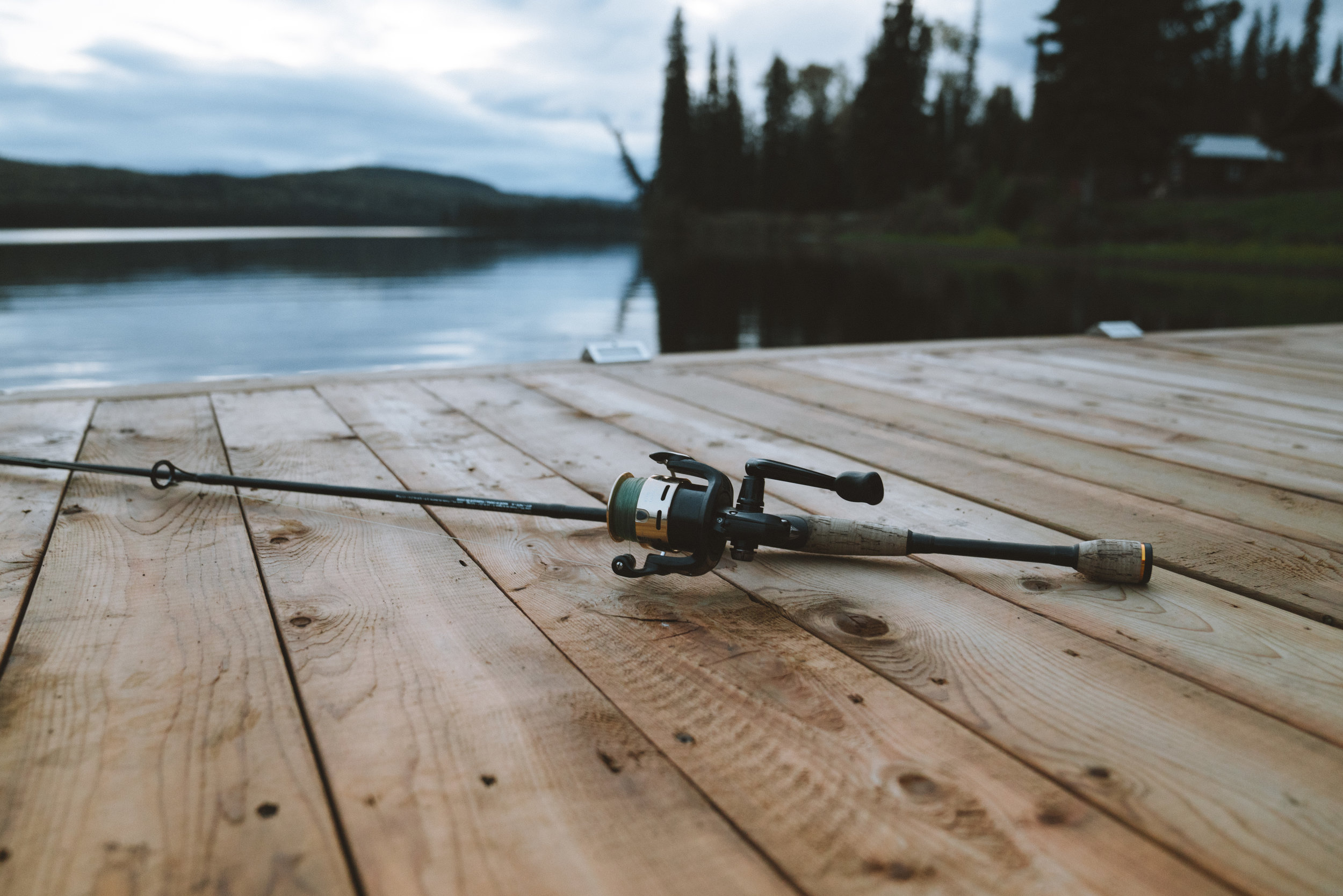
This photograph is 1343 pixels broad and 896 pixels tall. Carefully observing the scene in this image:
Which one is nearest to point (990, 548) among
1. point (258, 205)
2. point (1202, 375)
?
point (1202, 375)

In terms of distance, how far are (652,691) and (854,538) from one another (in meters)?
0.51

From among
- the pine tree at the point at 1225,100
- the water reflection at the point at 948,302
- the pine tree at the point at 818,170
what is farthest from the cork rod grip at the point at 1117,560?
the pine tree at the point at 818,170

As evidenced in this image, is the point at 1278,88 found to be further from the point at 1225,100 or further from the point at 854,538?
the point at 854,538

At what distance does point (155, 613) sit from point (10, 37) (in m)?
54.5

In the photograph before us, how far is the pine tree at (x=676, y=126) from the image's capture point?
49156mm

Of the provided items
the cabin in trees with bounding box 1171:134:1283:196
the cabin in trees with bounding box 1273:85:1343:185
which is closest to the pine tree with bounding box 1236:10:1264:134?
the cabin in trees with bounding box 1171:134:1283:196

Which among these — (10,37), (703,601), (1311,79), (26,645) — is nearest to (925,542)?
(703,601)

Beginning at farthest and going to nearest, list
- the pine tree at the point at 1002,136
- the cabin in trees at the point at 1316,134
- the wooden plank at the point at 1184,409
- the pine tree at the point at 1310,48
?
the pine tree at the point at 1310,48, the pine tree at the point at 1002,136, the cabin in trees at the point at 1316,134, the wooden plank at the point at 1184,409

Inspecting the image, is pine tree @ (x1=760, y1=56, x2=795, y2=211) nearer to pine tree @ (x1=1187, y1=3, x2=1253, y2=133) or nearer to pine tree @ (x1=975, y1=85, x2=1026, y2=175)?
pine tree @ (x1=975, y1=85, x2=1026, y2=175)

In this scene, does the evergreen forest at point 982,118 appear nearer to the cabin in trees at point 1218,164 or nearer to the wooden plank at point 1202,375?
the cabin in trees at point 1218,164

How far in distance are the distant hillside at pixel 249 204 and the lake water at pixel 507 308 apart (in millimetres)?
35436

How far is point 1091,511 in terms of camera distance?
1820mm

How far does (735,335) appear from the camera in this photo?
35.2ft

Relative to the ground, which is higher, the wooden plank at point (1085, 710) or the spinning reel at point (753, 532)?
the spinning reel at point (753, 532)
